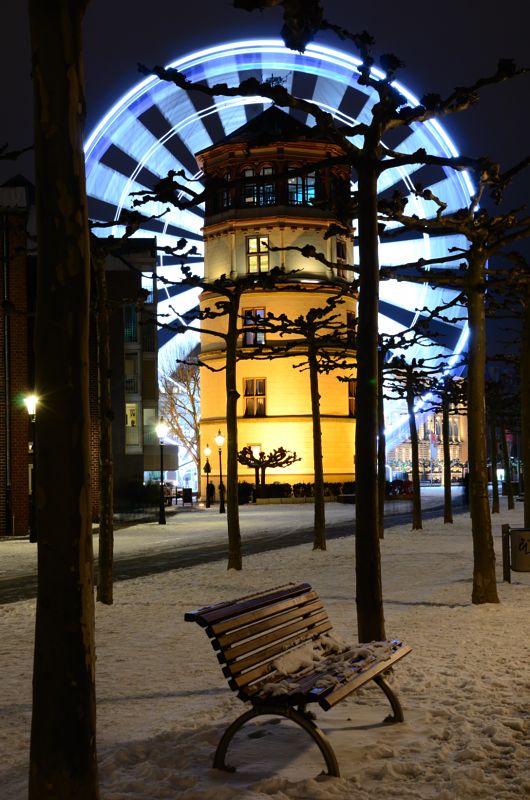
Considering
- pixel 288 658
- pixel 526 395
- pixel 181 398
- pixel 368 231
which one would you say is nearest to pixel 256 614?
pixel 288 658

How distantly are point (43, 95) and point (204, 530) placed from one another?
98.8 ft

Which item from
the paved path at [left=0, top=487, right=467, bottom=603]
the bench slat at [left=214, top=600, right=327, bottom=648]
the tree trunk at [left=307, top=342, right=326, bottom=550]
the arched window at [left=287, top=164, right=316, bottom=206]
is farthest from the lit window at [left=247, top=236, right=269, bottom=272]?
the bench slat at [left=214, top=600, right=327, bottom=648]

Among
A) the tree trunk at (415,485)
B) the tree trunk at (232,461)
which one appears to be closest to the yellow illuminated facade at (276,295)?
the tree trunk at (415,485)

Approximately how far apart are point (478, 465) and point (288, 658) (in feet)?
24.2

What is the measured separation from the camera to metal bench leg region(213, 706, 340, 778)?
5668mm

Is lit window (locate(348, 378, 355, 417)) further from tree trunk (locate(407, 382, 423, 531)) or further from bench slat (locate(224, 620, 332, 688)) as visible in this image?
bench slat (locate(224, 620, 332, 688))

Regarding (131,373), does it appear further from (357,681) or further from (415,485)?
(357,681)

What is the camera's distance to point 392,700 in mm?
6980

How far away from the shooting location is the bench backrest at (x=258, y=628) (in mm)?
6152

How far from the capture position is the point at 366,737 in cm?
666

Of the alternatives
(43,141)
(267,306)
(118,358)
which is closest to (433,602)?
(43,141)

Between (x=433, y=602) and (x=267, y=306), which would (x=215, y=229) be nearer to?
(x=267, y=306)

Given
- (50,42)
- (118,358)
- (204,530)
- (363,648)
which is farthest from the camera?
(118,358)

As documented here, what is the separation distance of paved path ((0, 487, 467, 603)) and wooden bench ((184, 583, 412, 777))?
9115mm
